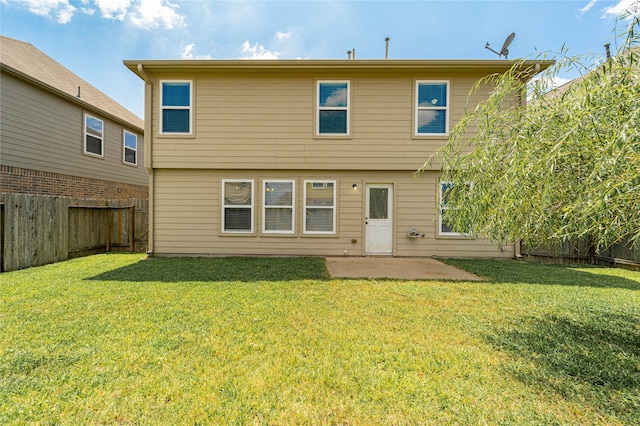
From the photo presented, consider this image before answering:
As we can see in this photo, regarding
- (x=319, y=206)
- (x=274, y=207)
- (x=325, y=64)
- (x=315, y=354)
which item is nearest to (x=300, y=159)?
(x=319, y=206)

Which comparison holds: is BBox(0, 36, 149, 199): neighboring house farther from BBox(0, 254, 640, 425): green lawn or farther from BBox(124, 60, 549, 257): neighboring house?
BBox(0, 254, 640, 425): green lawn

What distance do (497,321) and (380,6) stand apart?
8881 millimetres

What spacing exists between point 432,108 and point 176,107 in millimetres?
6769

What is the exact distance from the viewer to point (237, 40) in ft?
29.3

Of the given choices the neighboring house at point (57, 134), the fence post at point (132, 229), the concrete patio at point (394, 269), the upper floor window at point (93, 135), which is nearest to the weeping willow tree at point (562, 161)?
the concrete patio at point (394, 269)

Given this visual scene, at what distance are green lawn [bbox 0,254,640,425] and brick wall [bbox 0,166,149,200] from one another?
4839 mm

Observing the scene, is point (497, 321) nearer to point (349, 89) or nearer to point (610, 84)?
point (610, 84)

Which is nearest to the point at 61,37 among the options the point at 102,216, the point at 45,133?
the point at 45,133

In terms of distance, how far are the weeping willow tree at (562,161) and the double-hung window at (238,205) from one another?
5352mm

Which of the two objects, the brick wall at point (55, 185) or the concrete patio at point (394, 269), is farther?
the brick wall at point (55, 185)

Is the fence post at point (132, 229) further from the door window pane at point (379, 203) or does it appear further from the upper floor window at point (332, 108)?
the door window pane at point (379, 203)

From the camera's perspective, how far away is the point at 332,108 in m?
7.16

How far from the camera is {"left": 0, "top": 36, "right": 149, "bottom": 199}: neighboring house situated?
7578 mm

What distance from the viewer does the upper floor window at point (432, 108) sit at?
7078 millimetres
